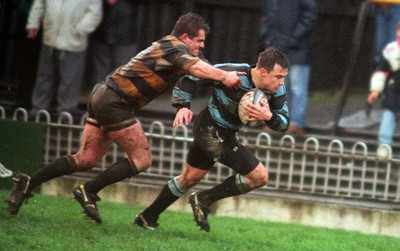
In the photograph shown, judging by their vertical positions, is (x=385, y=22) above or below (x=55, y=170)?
above

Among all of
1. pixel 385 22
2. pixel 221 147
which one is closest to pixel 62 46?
pixel 385 22

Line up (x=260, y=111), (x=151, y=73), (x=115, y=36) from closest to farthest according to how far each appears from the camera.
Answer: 1. (x=260, y=111)
2. (x=151, y=73)
3. (x=115, y=36)

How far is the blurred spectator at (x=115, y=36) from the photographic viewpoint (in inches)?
663

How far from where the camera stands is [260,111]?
1237 centimetres

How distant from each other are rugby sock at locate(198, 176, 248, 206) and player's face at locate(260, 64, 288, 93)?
96cm

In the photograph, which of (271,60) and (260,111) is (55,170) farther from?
(271,60)

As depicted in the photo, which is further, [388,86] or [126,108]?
[388,86]

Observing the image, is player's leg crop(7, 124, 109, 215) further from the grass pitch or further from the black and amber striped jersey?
the black and amber striped jersey

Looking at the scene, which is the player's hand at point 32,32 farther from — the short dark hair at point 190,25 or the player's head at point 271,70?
the player's head at point 271,70

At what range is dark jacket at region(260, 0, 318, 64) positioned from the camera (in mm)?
16156

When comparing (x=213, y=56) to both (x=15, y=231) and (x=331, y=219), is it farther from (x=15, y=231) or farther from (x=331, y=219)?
(x=15, y=231)

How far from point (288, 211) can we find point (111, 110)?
3011 millimetres

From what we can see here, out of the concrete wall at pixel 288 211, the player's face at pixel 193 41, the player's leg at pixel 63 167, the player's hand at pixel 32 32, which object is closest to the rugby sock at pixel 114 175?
the player's leg at pixel 63 167

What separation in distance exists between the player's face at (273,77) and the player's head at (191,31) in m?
0.64
